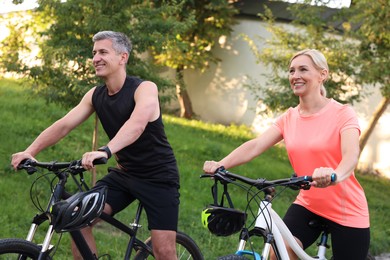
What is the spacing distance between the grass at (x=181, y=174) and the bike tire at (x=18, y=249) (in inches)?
20.4

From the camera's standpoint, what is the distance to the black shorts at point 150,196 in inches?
171

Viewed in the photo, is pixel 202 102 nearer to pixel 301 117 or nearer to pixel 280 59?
pixel 280 59

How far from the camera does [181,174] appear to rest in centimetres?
1080

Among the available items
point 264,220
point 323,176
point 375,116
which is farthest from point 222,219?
point 375,116

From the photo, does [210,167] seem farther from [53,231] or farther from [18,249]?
[18,249]

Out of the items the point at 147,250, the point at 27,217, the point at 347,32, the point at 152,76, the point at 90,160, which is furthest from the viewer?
the point at 347,32

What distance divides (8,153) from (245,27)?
12195 millimetres

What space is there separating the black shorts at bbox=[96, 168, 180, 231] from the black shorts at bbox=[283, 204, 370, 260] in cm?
68

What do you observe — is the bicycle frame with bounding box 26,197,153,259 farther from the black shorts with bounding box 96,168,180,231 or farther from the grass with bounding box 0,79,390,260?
the grass with bounding box 0,79,390,260

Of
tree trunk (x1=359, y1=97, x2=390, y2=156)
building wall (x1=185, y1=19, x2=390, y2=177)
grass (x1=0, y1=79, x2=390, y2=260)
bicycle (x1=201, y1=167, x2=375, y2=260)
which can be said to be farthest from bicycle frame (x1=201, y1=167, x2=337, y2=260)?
building wall (x1=185, y1=19, x2=390, y2=177)

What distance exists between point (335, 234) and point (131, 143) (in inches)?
49.9

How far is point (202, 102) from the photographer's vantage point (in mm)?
21656

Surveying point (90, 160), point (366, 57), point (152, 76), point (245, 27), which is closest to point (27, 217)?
point (152, 76)

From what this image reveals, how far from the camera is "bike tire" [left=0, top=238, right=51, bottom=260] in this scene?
148 inches
